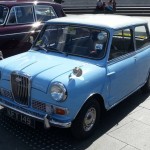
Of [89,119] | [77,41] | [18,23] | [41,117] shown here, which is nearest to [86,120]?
[89,119]

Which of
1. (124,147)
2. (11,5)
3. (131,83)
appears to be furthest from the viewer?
(11,5)

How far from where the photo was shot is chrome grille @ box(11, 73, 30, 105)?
4129mm

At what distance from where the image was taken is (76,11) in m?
23.5

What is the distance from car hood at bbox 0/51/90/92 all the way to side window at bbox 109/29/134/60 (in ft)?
2.15

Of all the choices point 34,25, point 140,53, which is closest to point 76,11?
point 34,25

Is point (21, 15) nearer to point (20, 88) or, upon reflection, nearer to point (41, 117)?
point (20, 88)

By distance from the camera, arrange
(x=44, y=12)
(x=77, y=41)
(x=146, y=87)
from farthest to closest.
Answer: (x=44, y=12)
(x=146, y=87)
(x=77, y=41)

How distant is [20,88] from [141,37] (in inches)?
116

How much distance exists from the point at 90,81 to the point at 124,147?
3.56 ft

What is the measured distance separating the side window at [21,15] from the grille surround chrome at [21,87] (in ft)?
12.0

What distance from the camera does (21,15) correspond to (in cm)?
785

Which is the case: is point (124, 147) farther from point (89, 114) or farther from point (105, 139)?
point (89, 114)

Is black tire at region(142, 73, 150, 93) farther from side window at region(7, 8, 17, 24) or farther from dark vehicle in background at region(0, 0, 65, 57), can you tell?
side window at region(7, 8, 17, 24)

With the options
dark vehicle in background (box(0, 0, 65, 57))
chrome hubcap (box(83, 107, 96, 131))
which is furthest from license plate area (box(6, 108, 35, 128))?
dark vehicle in background (box(0, 0, 65, 57))
